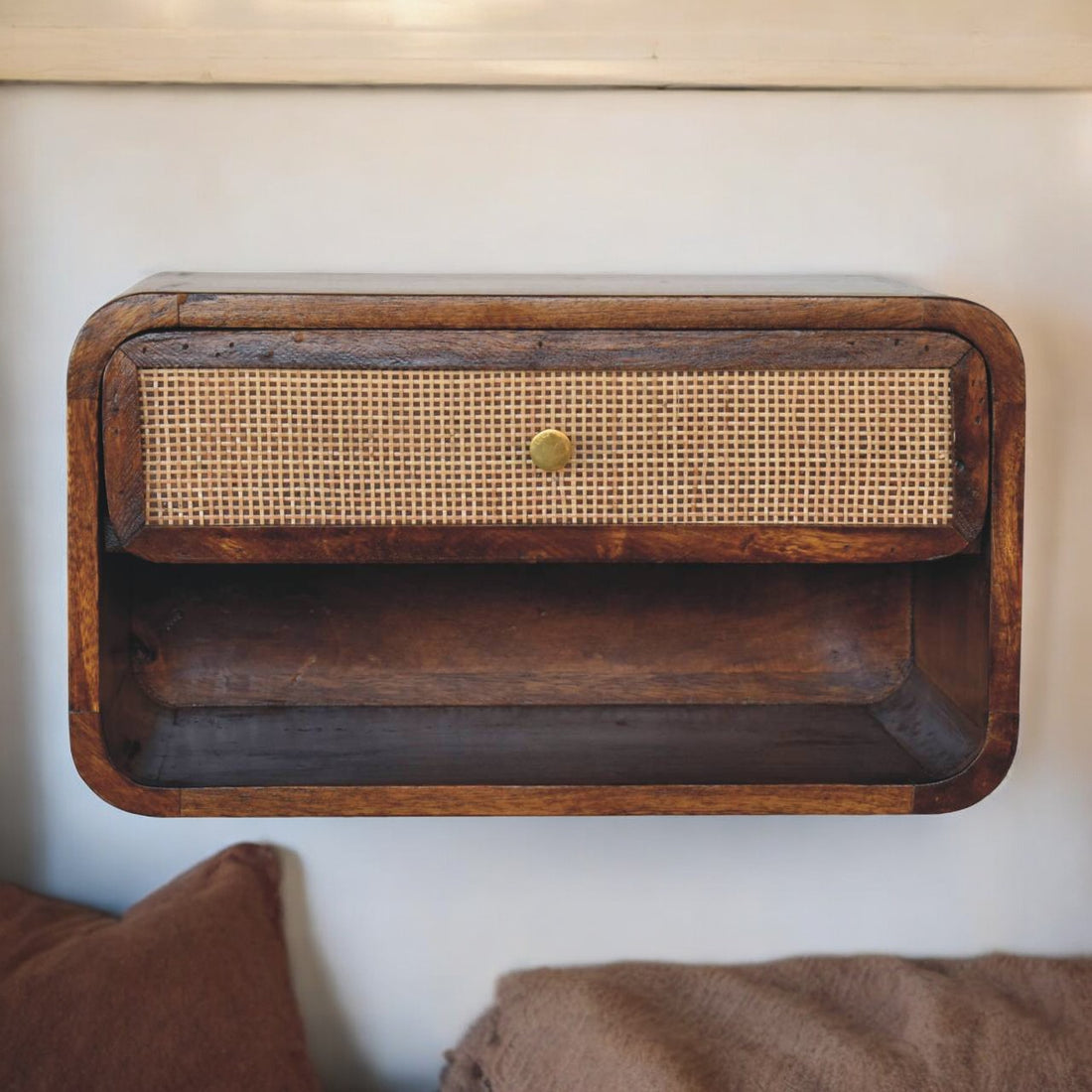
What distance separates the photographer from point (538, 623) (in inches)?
31.8

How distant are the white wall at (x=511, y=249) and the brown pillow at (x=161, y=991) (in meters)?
0.05

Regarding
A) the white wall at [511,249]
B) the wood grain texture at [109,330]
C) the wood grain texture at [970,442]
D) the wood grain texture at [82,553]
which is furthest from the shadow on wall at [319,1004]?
the wood grain texture at [970,442]

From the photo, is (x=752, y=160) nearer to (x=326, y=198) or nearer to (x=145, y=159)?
(x=326, y=198)

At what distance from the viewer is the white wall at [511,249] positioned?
2.60ft

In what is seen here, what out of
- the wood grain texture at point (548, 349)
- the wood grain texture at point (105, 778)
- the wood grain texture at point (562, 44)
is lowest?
the wood grain texture at point (105, 778)

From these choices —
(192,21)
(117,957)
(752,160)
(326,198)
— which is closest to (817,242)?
(752,160)


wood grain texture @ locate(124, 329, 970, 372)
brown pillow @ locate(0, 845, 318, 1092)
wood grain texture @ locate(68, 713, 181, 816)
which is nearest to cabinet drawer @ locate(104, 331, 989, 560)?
wood grain texture @ locate(124, 329, 970, 372)

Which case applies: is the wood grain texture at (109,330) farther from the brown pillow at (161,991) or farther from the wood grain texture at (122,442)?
the brown pillow at (161,991)

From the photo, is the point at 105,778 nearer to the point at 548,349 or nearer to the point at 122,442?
the point at 122,442

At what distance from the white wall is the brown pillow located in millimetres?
48

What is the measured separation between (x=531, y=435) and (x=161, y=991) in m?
0.47

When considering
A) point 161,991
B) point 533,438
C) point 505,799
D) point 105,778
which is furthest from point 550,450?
point 161,991

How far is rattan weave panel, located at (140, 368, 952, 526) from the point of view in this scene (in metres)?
0.61

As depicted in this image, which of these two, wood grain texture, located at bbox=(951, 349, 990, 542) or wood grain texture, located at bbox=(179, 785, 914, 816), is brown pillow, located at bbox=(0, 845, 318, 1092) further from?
wood grain texture, located at bbox=(951, 349, 990, 542)
